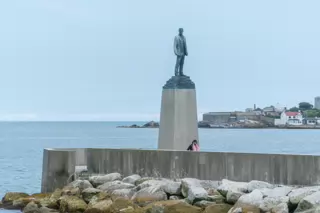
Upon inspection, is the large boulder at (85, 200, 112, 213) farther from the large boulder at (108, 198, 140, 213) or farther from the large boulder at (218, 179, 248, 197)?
the large boulder at (218, 179, 248, 197)

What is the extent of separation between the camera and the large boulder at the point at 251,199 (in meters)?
13.0

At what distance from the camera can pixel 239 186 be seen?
1388 cm

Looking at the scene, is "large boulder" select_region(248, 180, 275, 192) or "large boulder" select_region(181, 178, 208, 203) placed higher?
"large boulder" select_region(248, 180, 275, 192)

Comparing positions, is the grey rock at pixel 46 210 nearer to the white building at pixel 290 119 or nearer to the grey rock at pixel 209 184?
the grey rock at pixel 209 184

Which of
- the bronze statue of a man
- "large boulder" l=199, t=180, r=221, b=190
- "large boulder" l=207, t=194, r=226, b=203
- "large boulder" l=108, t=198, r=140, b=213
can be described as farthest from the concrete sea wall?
the bronze statue of a man

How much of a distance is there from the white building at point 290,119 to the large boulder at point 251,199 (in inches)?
4796

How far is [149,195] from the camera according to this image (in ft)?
48.2

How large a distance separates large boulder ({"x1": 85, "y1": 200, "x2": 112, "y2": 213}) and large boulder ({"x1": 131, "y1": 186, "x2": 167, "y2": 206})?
64cm

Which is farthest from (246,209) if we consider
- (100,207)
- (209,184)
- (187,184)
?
(100,207)

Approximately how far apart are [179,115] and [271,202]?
638 cm

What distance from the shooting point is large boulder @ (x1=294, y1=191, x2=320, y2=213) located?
1232cm

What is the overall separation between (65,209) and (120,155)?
2.03 m

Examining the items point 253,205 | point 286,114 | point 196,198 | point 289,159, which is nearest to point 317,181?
point 289,159

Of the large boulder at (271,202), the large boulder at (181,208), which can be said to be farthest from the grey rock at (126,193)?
the large boulder at (271,202)
